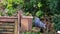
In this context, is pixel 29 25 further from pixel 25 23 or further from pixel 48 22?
pixel 48 22

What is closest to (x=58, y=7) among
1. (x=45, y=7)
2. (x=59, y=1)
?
(x=59, y=1)

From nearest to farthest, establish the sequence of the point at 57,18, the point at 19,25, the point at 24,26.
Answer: the point at 19,25, the point at 24,26, the point at 57,18

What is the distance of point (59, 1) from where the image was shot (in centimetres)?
508

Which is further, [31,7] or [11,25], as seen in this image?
[31,7]

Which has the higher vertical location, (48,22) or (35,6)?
(35,6)

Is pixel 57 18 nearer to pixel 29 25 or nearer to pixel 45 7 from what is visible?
pixel 45 7

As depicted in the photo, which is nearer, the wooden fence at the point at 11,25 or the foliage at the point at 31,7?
the wooden fence at the point at 11,25

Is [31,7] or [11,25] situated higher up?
[31,7]

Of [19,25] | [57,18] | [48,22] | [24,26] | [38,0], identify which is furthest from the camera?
[48,22]

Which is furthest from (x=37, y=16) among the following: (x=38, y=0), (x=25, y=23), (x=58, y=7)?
(x=25, y=23)

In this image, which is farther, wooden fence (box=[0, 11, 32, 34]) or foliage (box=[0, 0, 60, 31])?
foliage (box=[0, 0, 60, 31])

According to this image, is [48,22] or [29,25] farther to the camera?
[48,22]

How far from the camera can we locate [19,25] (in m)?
3.74

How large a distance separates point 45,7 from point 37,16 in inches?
13.4
